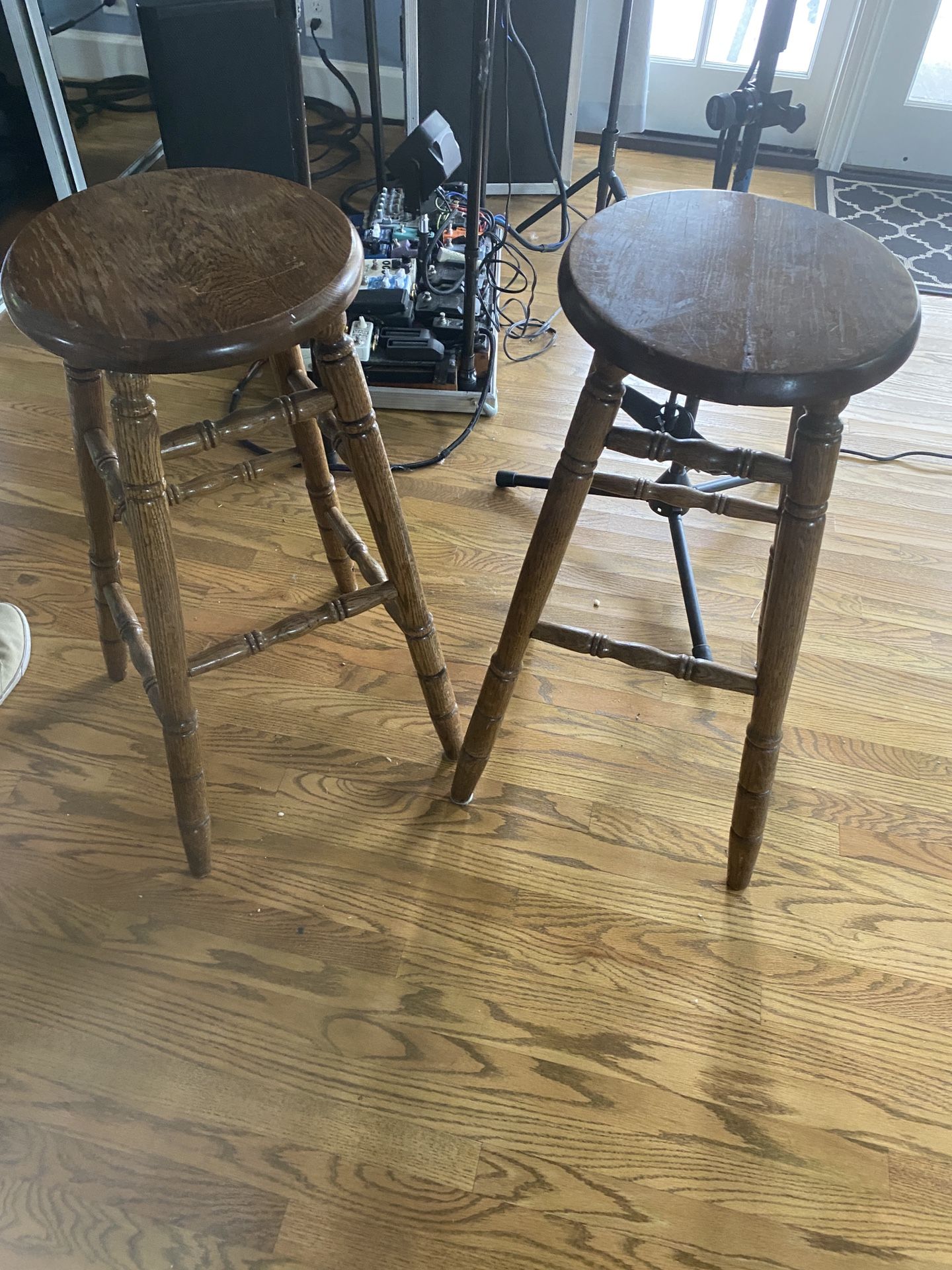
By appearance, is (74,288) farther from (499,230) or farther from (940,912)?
(499,230)

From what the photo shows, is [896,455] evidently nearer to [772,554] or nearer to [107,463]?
[772,554]

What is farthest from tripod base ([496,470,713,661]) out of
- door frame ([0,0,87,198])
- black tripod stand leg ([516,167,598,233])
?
door frame ([0,0,87,198])

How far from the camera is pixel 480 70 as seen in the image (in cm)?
139

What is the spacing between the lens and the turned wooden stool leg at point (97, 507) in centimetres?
99

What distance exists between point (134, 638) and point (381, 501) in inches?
14.5

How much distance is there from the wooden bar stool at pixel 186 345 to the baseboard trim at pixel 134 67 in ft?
4.99

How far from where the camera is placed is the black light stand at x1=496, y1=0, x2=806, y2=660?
1216mm

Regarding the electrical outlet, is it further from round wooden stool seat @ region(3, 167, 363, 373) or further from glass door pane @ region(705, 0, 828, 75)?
round wooden stool seat @ region(3, 167, 363, 373)

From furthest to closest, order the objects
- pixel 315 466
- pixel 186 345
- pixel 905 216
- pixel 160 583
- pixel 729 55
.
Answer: pixel 729 55 → pixel 905 216 → pixel 315 466 → pixel 160 583 → pixel 186 345

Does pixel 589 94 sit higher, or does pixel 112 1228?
pixel 589 94

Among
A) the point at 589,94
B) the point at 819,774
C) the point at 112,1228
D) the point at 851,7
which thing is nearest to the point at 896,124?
the point at 851,7

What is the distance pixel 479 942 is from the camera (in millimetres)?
1092

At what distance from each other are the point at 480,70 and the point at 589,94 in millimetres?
1387

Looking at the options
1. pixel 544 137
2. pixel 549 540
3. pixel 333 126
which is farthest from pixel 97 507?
pixel 333 126
